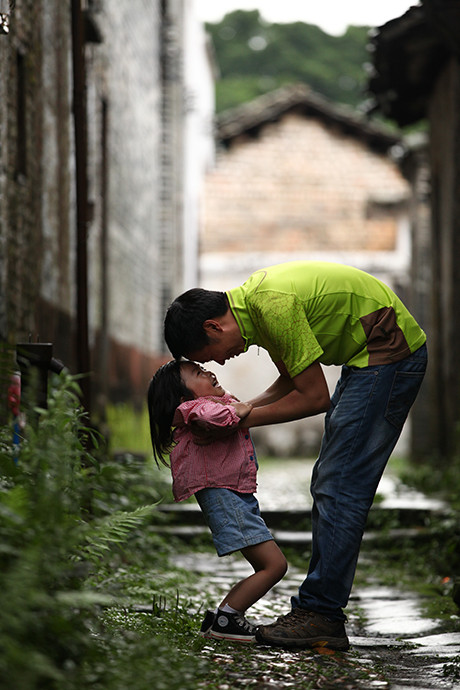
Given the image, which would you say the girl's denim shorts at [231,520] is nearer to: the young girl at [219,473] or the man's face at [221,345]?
the young girl at [219,473]

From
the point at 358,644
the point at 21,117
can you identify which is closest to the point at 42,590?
the point at 358,644

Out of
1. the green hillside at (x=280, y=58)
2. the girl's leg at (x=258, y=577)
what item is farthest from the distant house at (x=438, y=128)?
the green hillside at (x=280, y=58)

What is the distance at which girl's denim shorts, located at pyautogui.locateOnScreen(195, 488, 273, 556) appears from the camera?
3.75 meters

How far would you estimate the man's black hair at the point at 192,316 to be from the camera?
3.72 metres

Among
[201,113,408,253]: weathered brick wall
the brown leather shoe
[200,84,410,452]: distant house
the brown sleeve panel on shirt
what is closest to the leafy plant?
the brown leather shoe

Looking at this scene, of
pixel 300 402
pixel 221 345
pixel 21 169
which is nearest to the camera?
pixel 300 402

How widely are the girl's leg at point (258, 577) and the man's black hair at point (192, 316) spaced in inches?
31.6

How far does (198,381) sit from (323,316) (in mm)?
557

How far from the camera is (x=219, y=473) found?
3812 millimetres

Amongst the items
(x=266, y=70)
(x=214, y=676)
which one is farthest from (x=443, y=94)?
(x=266, y=70)

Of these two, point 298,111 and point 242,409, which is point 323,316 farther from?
point 298,111

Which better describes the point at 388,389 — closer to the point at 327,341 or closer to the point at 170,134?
the point at 327,341

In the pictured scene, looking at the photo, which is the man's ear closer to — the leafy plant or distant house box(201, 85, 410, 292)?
the leafy plant

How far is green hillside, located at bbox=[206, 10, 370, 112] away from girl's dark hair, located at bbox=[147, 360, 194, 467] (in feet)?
101
